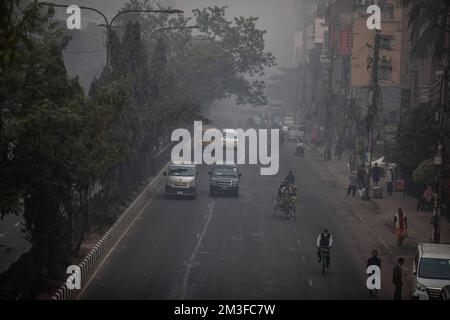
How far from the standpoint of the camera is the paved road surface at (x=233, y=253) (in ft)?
99.5

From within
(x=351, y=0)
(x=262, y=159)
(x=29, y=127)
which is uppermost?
(x=351, y=0)

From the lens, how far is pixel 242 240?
41.0m

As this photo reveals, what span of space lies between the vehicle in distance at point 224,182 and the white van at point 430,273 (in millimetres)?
26762

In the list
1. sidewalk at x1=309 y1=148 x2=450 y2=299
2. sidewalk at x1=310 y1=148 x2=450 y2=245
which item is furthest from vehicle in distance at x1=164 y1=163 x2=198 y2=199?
sidewalk at x1=310 y1=148 x2=450 y2=245

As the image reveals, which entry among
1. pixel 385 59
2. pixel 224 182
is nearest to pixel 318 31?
pixel 385 59

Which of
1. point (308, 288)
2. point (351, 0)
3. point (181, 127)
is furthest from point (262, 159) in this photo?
point (308, 288)

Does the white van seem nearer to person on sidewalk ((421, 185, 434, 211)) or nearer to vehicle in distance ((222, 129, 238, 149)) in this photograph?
person on sidewalk ((421, 185, 434, 211))

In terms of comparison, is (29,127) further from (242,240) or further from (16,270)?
(242,240)

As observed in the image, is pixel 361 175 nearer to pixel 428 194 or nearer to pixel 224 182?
pixel 224 182

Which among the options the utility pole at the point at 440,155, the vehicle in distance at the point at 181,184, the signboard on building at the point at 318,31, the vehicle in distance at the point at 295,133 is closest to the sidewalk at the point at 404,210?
the utility pole at the point at 440,155

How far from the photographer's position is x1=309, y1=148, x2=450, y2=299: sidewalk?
38750 mm

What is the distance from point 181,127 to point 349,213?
1304 inches

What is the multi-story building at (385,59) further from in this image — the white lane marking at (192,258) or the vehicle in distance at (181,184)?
the white lane marking at (192,258)

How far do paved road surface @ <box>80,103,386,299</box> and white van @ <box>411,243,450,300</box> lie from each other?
2082 mm
